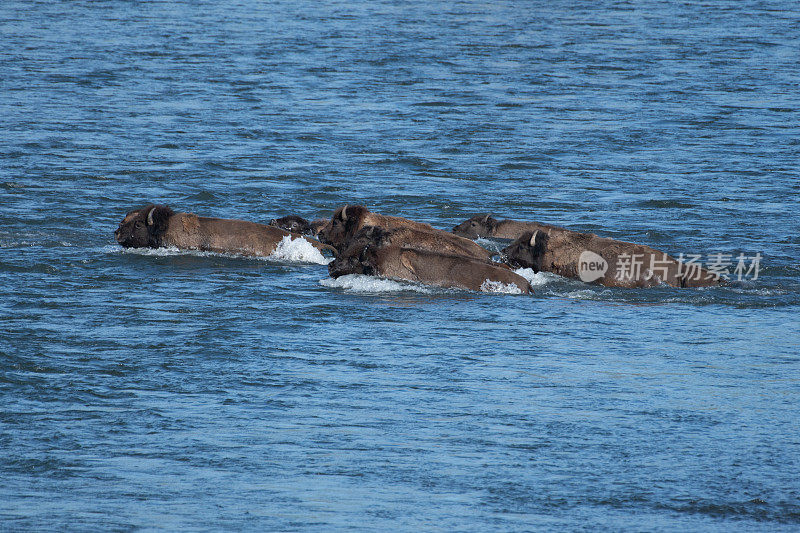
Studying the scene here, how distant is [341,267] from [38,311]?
3.66 m

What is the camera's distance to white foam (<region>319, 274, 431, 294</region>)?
610 inches

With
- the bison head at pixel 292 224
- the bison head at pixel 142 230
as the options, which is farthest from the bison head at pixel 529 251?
the bison head at pixel 142 230

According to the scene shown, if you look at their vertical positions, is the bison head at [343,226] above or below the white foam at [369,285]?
above

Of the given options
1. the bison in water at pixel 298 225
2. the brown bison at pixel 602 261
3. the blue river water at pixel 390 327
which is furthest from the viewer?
the bison in water at pixel 298 225

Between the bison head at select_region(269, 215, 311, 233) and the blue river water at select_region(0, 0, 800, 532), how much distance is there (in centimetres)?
116

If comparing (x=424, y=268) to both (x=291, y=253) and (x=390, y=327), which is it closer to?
(x=390, y=327)

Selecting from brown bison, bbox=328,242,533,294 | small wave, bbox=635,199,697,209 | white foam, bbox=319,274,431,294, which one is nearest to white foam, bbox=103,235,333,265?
brown bison, bbox=328,242,533,294

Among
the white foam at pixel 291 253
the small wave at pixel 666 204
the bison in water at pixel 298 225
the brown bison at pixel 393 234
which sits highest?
the brown bison at pixel 393 234

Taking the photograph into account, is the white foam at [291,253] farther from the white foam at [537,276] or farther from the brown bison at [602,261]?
the white foam at [537,276]

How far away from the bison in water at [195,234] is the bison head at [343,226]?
4.9 inches

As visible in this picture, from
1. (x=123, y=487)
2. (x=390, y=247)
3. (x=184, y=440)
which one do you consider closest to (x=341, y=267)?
(x=390, y=247)

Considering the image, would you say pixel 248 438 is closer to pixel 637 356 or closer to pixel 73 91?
pixel 637 356

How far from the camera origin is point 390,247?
15.8 metres

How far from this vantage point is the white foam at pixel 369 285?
15.5 m
